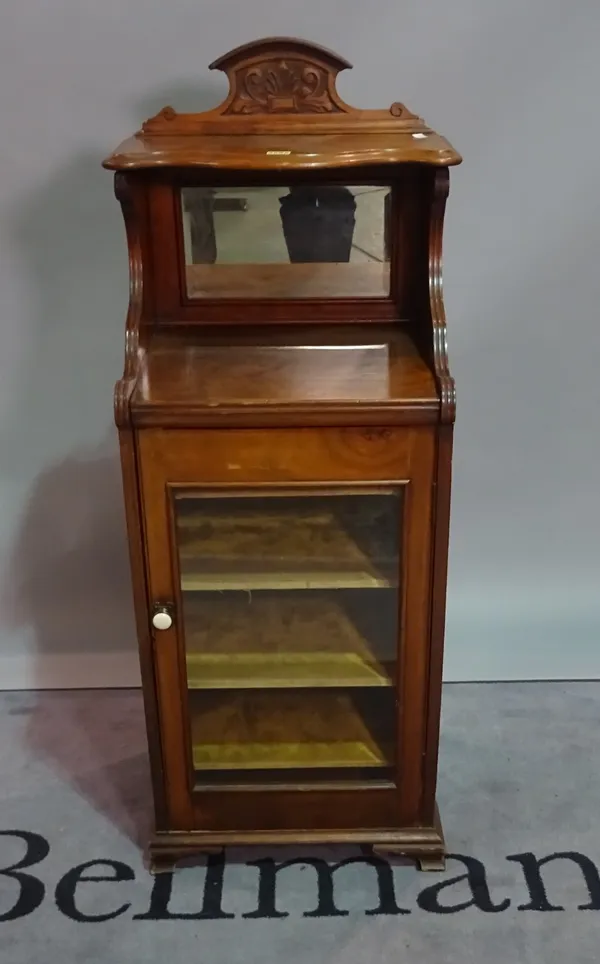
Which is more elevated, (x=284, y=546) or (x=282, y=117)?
(x=282, y=117)

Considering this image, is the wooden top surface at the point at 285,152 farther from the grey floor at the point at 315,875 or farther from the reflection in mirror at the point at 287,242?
the grey floor at the point at 315,875

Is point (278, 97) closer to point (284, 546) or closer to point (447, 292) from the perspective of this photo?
point (447, 292)

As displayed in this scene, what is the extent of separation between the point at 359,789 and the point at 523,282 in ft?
3.22

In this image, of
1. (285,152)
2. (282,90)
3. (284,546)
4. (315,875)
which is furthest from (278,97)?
(315,875)

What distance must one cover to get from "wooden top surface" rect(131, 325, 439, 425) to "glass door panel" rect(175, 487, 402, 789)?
137 mm

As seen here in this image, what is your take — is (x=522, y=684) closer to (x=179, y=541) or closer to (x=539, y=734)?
Answer: (x=539, y=734)

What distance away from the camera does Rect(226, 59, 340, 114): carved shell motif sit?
4.64ft

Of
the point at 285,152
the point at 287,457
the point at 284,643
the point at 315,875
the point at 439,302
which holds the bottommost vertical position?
the point at 315,875

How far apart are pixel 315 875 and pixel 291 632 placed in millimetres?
420

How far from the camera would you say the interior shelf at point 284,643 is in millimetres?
1538

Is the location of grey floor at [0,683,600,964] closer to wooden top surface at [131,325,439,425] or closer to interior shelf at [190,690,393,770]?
interior shelf at [190,690,393,770]

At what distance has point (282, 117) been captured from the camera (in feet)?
4.67

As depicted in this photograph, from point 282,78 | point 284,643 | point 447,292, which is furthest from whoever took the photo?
point 447,292

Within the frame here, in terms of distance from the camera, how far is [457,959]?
4.78 ft
